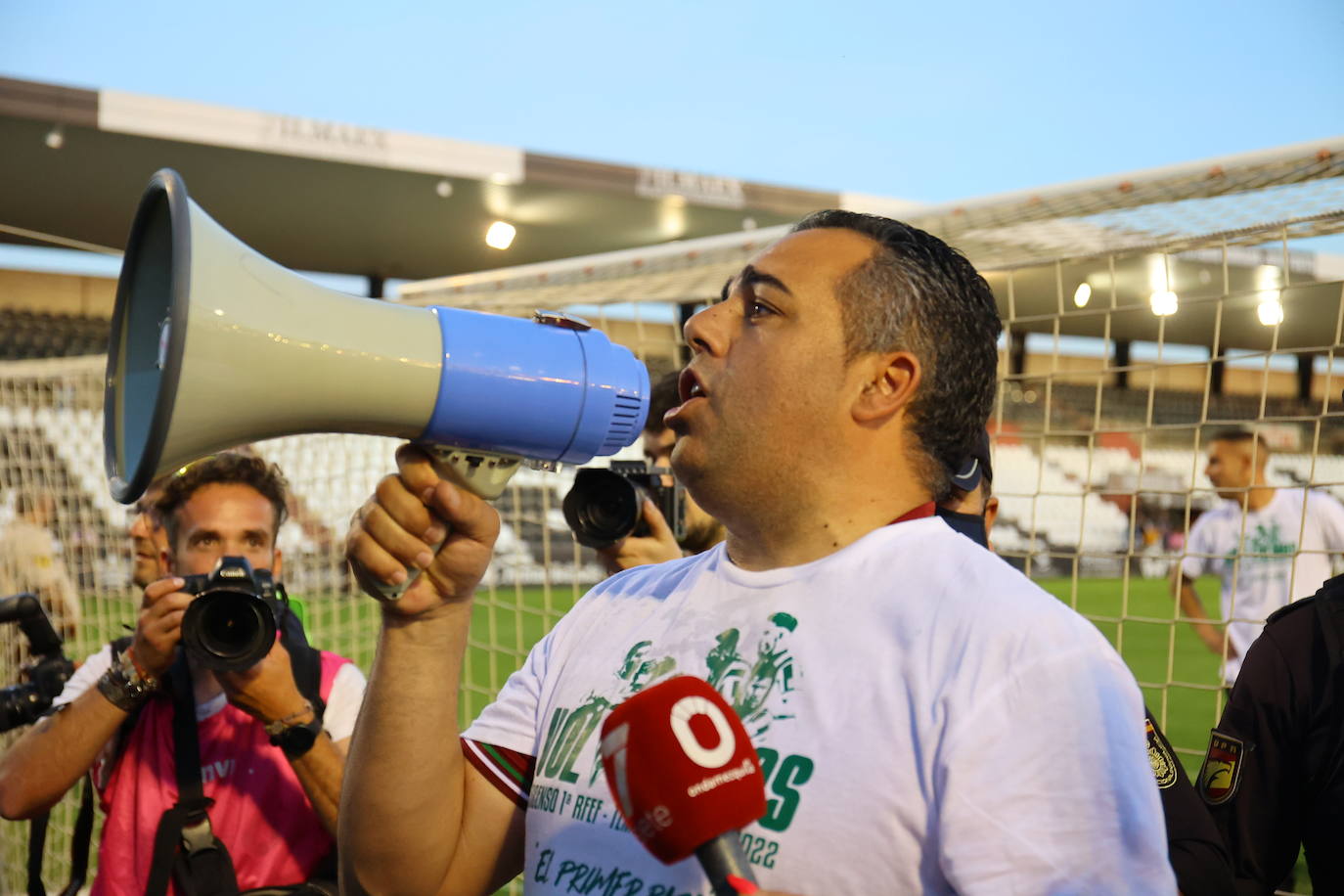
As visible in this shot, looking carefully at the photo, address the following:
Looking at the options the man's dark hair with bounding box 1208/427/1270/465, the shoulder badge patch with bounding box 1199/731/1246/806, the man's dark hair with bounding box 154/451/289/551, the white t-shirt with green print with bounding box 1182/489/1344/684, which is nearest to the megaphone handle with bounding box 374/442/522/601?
the shoulder badge patch with bounding box 1199/731/1246/806

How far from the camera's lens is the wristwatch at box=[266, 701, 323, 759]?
2.38 meters

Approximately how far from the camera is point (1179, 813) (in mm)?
1818

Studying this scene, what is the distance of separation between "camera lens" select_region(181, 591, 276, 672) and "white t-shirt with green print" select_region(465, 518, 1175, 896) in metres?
1.02

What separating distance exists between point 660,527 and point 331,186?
12033mm

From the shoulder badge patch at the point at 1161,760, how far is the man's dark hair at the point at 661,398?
139cm

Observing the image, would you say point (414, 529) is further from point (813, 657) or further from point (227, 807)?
point (227, 807)

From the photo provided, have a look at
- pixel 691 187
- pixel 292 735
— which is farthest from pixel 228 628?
pixel 691 187

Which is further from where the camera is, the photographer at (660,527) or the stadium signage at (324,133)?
the stadium signage at (324,133)

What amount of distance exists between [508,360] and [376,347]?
16 centimetres

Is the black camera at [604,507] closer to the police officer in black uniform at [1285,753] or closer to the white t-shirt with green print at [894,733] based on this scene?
the white t-shirt with green print at [894,733]

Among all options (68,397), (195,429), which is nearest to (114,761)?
(195,429)

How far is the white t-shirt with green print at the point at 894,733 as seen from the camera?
1157mm

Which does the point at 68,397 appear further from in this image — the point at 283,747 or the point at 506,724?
the point at 506,724

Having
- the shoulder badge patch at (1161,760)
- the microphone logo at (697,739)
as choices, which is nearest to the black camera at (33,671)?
the microphone logo at (697,739)
